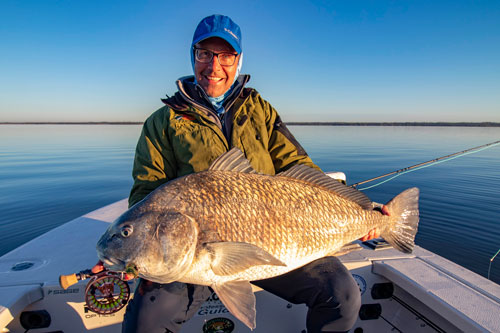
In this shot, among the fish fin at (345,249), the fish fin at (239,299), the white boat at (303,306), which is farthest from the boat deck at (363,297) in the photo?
the fish fin at (239,299)

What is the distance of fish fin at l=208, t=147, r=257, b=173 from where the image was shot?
224 cm

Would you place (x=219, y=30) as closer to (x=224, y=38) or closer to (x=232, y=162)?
(x=224, y=38)

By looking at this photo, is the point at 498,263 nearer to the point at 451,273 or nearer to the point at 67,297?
the point at 451,273

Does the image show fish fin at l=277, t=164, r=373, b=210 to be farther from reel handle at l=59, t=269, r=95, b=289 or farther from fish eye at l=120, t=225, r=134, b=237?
reel handle at l=59, t=269, r=95, b=289

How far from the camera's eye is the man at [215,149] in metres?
2.06

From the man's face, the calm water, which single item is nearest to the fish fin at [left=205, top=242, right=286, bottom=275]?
the man's face

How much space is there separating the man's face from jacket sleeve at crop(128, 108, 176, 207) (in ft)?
1.64

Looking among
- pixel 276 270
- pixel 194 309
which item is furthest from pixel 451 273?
pixel 194 309

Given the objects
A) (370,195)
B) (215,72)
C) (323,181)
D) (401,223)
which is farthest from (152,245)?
(370,195)

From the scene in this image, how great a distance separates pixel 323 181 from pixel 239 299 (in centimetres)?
123

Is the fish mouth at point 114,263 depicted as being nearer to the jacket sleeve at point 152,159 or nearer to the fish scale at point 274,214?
the fish scale at point 274,214

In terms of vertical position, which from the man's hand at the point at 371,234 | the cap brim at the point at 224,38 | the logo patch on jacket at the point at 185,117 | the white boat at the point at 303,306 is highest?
the cap brim at the point at 224,38

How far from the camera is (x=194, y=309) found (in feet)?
7.11

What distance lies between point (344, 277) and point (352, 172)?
1234 centimetres
